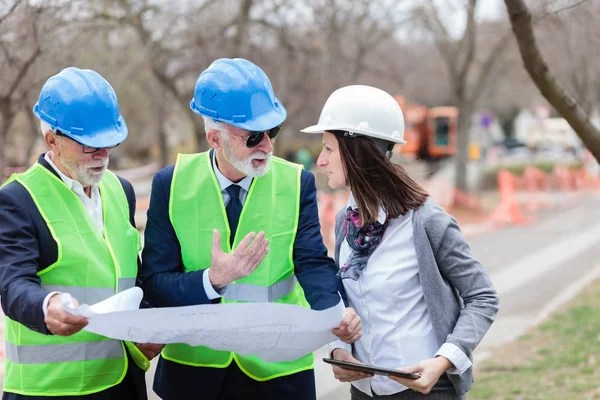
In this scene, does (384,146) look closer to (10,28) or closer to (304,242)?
(304,242)

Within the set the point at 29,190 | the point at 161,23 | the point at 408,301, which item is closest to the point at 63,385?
the point at 29,190

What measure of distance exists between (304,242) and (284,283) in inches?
7.0

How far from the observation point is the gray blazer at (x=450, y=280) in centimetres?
268

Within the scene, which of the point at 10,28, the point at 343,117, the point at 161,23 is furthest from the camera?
the point at 161,23

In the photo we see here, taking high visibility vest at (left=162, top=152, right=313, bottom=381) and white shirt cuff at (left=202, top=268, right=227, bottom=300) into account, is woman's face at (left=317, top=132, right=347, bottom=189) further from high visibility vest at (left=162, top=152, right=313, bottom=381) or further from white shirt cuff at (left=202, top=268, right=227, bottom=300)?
white shirt cuff at (left=202, top=268, right=227, bottom=300)

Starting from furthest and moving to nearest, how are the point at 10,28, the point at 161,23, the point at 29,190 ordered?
the point at 161,23, the point at 10,28, the point at 29,190

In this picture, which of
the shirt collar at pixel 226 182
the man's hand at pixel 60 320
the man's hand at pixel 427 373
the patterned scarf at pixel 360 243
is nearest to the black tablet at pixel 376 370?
the man's hand at pixel 427 373

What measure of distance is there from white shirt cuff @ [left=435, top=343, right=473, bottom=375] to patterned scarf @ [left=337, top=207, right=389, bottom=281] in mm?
400

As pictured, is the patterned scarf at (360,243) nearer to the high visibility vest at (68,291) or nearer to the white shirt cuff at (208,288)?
the white shirt cuff at (208,288)

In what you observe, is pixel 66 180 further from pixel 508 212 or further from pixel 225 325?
pixel 508 212

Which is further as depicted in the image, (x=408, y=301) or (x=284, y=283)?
(x=284, y=283)

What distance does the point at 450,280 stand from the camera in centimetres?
274

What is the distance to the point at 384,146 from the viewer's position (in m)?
2.89

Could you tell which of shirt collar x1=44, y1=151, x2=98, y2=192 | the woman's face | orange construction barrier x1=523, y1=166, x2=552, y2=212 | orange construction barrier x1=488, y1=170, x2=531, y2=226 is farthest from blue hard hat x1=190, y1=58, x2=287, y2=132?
orange construction barrier x1=523, y1=166, x2=552, y2=212
